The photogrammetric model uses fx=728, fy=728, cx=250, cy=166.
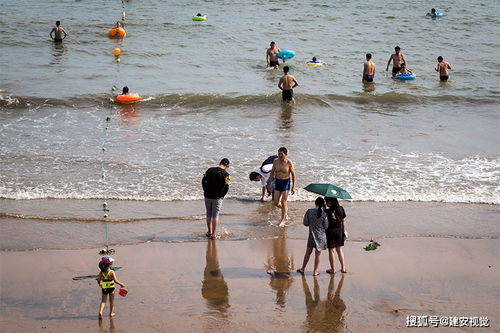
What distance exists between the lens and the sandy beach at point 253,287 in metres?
8.84

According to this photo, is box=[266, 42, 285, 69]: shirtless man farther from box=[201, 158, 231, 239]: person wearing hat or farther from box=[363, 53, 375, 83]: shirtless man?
box=[201, 158, 231, 239]: person wearing hat

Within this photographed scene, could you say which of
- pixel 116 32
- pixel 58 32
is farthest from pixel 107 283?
pixel 116 32

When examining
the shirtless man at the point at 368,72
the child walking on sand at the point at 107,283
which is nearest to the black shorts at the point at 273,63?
the shirtless man at the point at 368,72

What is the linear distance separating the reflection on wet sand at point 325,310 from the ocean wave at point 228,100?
12340mm

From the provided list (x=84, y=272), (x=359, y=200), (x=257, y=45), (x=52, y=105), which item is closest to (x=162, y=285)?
(x=84, y=272)

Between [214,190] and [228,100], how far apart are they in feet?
34.6

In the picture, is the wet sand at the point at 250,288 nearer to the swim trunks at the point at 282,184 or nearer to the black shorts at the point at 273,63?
the swim trunks at the point at 282,184

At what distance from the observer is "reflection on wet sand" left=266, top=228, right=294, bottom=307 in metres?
9.72

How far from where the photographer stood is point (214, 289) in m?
9.74

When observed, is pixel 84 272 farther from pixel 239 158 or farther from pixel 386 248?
pixel 239 158

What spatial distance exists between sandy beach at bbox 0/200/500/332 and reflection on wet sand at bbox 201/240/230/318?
0.02 meters

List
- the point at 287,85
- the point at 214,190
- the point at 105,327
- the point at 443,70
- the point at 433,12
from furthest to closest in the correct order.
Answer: the point at 433,12 < the point at 443,70 < the point at 287,85 < the point at 214,190 < the point at 105,327

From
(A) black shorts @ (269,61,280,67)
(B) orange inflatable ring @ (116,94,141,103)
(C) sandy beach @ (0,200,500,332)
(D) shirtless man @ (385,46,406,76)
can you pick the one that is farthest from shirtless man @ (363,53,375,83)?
(C) sandy beach @ (0,200,500,332)

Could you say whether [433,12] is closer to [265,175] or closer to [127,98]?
[127,98]
